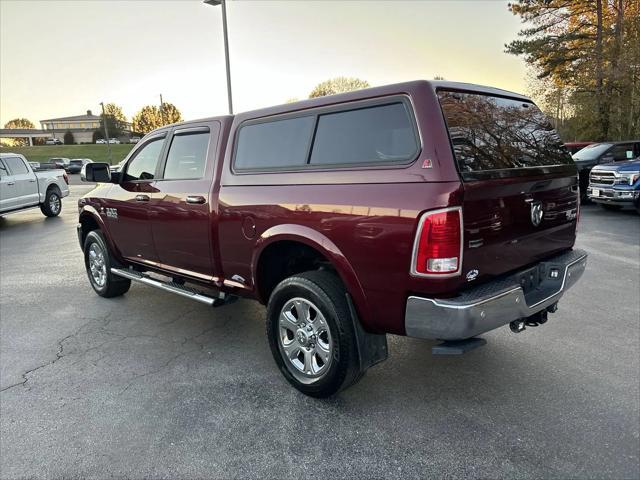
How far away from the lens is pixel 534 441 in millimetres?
2666

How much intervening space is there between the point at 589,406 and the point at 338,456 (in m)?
1.73

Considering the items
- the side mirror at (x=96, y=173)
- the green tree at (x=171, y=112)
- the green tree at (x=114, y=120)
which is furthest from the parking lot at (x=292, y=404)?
the green tree at (x=114, y=120)

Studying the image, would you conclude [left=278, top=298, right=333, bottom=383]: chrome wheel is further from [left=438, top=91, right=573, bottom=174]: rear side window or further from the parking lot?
[left=438, top=91, right=573, bottom=174]: rear side window

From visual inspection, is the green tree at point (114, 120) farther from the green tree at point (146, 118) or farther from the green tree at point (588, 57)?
the green tree at point (588, 57)

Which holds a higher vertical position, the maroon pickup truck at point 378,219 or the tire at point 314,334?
the maroon pickup truck at point 378,219

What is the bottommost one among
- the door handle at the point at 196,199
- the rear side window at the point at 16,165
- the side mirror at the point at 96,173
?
the door handle at the point at 196,199

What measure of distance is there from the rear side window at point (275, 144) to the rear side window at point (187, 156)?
48cm

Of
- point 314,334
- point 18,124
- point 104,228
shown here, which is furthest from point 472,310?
point 18,124

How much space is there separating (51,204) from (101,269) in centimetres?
1023

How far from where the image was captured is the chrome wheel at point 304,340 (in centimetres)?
309

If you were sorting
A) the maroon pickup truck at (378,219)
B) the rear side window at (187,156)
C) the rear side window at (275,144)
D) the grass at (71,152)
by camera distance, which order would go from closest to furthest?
the maroon pickup truck at (378,219) → the rear side window at (275,144) → the rear side window at (187,156) → the grass at (71,152)

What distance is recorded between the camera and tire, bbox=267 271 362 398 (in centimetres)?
292

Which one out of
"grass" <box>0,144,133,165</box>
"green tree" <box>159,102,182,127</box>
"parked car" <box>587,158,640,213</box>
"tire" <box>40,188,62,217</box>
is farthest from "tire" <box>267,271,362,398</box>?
"green tree" <box>159,102,182,127</box>

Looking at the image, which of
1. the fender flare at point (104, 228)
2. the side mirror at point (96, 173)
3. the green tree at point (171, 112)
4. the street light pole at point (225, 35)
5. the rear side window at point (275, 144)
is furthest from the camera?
the green tree at point (171, 112)
